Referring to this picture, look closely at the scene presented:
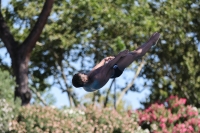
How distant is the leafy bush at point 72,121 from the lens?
46.6 ft

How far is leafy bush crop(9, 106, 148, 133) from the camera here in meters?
14.2

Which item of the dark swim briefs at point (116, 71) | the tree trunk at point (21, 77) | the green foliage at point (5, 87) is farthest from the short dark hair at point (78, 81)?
the tree trunk at point (21, 77)

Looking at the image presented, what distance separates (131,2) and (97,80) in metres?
13.3

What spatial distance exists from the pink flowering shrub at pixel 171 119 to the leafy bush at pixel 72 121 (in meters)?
0.59

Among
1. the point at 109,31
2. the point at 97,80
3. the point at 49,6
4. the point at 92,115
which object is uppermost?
the point at 109,31

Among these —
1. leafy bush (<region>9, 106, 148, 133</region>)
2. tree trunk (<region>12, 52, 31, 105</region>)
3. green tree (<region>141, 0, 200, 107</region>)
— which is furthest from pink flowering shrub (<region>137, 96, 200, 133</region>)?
green tree (<region>141, 0, 200, 107</region>)

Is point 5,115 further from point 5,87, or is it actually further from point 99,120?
point 99,120

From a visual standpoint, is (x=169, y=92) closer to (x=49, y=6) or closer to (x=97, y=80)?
(x=49, y=6)

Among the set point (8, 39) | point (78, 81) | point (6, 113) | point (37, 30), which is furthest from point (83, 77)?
point (8, 39)

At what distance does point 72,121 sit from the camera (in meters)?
14.5

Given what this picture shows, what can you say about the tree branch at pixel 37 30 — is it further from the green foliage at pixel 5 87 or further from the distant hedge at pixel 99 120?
the distant hedge at pixel 99 120

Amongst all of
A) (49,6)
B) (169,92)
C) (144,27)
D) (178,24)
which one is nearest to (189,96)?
(169,92)

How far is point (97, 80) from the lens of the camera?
27.1ft

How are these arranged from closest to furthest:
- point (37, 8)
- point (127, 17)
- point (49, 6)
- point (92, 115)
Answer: point (92, 115) → point (49, 6) → point (127, 17) → point (37, 8)
